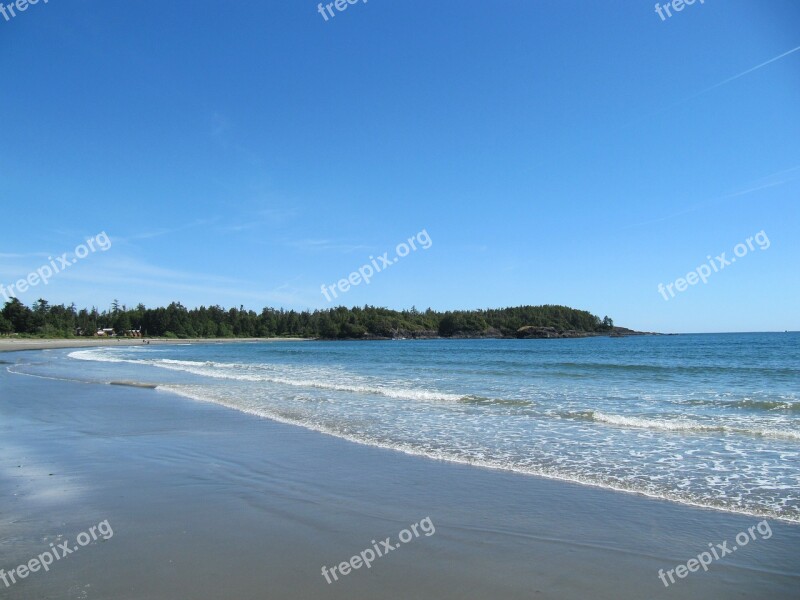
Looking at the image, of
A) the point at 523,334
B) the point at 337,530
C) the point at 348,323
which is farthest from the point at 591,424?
the point at 348,323

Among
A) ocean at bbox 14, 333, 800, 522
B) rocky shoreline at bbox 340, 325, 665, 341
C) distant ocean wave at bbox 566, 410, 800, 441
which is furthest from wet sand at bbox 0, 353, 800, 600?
rocky shoreline at bbox 340, 325, 665, 341

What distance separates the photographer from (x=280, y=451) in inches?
395

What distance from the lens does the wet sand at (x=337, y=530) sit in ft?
14.5

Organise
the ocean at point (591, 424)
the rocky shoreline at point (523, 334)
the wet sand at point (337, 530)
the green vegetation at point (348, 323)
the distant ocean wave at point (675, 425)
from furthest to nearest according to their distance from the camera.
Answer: the green vegetation at point (348, 323) → the rocky shoreline at point (523, 334) → the distant ocean wave at point (675, 425) → the ocean at point (591, 424) → the wet sand at point (337, 530)

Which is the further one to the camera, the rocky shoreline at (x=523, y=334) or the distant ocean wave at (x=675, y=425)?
the rocky shoreline at (x=523, y=334)

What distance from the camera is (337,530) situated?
227 inches

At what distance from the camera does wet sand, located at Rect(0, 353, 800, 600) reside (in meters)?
4.41

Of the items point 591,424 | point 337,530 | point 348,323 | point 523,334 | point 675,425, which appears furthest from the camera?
point 348,323

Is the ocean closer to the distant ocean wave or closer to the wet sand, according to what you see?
the distant ocean wave

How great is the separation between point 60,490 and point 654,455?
9.61 m

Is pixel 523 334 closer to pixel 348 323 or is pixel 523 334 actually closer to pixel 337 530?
pixel 348 323

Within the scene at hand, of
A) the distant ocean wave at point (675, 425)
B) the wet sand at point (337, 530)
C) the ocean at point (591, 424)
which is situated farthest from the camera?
the distant ocean wave at point (675, 425)

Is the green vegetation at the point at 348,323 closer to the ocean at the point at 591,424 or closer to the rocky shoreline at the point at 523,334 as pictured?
the rocky shoreline at the point at 523,334

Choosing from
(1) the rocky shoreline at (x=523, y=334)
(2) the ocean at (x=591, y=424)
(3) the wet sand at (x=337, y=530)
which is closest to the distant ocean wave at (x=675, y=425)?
(2) the ocean at (x=591, y=424)
